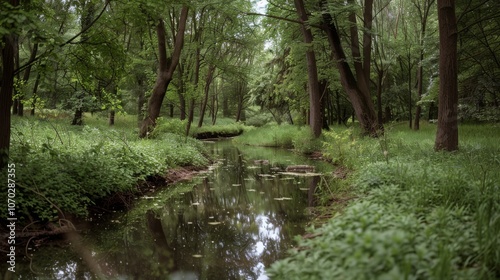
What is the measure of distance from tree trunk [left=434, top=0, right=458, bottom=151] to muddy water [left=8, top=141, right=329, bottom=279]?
346 centimetres

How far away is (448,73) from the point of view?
8.39m

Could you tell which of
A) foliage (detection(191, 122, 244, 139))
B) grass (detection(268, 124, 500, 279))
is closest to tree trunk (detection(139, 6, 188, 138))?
grass (detection(268, 124, 500, 279))

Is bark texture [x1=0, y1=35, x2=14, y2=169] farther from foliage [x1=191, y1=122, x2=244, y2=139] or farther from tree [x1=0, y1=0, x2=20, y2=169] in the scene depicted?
foliage [x1=191, y1=122, x2=244, y2=139]

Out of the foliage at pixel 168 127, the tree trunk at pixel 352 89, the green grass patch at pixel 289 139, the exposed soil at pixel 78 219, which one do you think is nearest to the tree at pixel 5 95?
the exposed soil at pixel 78 219

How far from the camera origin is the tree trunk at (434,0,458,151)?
831cm

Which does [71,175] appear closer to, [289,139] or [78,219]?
[78,219]

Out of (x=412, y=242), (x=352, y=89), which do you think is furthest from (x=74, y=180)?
(x=352, y=89)

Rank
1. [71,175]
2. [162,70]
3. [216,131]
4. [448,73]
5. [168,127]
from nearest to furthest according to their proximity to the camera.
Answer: [71,175] → [448,73] → [162,70] → [168,127] → [216,131]

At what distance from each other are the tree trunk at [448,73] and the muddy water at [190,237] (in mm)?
3457

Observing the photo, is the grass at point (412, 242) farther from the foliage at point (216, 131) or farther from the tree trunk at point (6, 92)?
the foliage at point (216, 131)

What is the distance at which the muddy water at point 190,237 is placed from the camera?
14.2 feet

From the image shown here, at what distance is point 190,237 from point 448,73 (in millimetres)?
6948

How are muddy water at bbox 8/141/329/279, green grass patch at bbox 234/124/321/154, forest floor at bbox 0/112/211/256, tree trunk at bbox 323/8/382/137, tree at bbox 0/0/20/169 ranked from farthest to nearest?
green grass patch at bbox 234/124/321/154 < tree trunk at bbox 323/8/382/137 < tree at bbox 0/0/20/169 < forest floor at bbox 0/112/211/256 < muddy water at bbox 8/141/329/279

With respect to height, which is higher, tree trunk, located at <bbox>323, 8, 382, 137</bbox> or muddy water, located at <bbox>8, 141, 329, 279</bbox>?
tree trunk, located at <bbox>323, 8, 382, 137</bbox>
